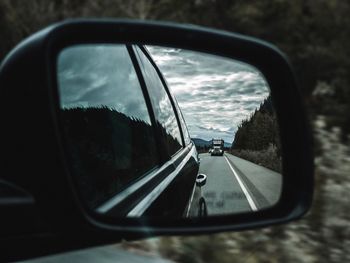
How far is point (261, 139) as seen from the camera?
1.92 m

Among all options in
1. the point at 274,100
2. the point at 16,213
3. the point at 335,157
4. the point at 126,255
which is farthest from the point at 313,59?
the point at 16,213

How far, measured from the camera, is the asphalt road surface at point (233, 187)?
1.61 meters

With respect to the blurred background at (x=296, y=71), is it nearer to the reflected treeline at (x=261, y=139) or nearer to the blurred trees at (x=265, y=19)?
the blurred trees at (x=265, y=19)

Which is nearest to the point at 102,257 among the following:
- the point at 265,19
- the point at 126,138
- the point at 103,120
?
the point at 126,138

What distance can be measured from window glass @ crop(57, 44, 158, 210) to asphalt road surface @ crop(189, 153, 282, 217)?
25cm

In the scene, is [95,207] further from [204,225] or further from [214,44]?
[214,44]

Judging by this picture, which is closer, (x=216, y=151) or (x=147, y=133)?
(x=216, y=151)

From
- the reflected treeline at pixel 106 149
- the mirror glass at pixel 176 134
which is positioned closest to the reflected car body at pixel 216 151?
the mirror glass at pixel 176 134

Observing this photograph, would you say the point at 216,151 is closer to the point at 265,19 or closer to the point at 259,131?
the point at 259,131

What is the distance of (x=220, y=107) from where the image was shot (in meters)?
1.79

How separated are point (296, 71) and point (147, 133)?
1036cm

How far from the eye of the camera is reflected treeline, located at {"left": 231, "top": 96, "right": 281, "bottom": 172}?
5.93 feet

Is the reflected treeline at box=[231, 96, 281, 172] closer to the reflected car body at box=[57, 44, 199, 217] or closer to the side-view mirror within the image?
the side-view mirror

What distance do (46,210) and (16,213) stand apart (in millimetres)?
50
